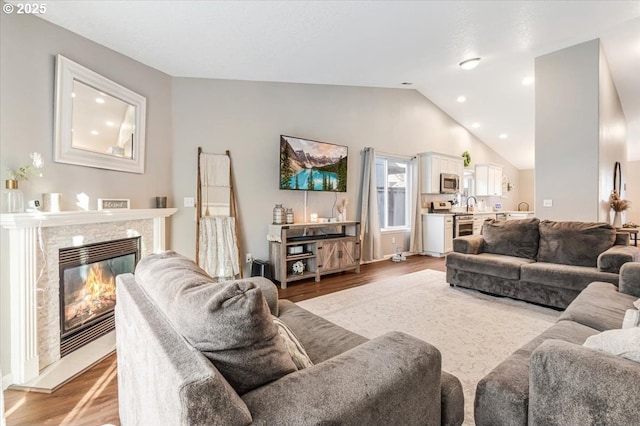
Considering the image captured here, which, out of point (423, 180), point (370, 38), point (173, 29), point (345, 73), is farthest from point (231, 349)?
point (423, 180)

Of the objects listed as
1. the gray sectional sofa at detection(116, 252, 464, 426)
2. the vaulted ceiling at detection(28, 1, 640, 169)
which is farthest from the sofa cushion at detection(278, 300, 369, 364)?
the vaulted ceiling at detection(28, 1, 640, 169)

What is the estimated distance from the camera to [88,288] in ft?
8.33

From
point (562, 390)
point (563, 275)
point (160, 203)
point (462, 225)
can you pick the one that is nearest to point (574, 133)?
point (563, 275)

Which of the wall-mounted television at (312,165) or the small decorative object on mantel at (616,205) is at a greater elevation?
the wall-mounted television at (312,165)

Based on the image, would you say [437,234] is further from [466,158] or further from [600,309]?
[600,309]

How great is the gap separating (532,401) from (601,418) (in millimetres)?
183

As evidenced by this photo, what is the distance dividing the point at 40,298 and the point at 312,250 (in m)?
2.93

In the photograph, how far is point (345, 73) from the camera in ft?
13.6

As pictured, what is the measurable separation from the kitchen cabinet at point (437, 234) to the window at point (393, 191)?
45 cm

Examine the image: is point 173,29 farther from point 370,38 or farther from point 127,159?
point 370,38

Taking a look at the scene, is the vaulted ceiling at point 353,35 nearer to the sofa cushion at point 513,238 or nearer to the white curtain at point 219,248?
the white curtain at point 219,248

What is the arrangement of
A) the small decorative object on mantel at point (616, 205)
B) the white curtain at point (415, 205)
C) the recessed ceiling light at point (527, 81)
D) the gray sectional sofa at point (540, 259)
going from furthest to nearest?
1. the white curtain at point (415, 205)
2. the recessed ceiling light at point (527, 81)
3. the small decorative object on mantel at point (616, 205)
4. the gray sectional sofa at point (540, 259)

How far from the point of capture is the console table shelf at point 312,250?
4051mm

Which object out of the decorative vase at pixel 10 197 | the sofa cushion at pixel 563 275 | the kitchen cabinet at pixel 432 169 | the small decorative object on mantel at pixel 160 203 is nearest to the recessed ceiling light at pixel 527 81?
the kitchen cabinet at pixel 432 169
